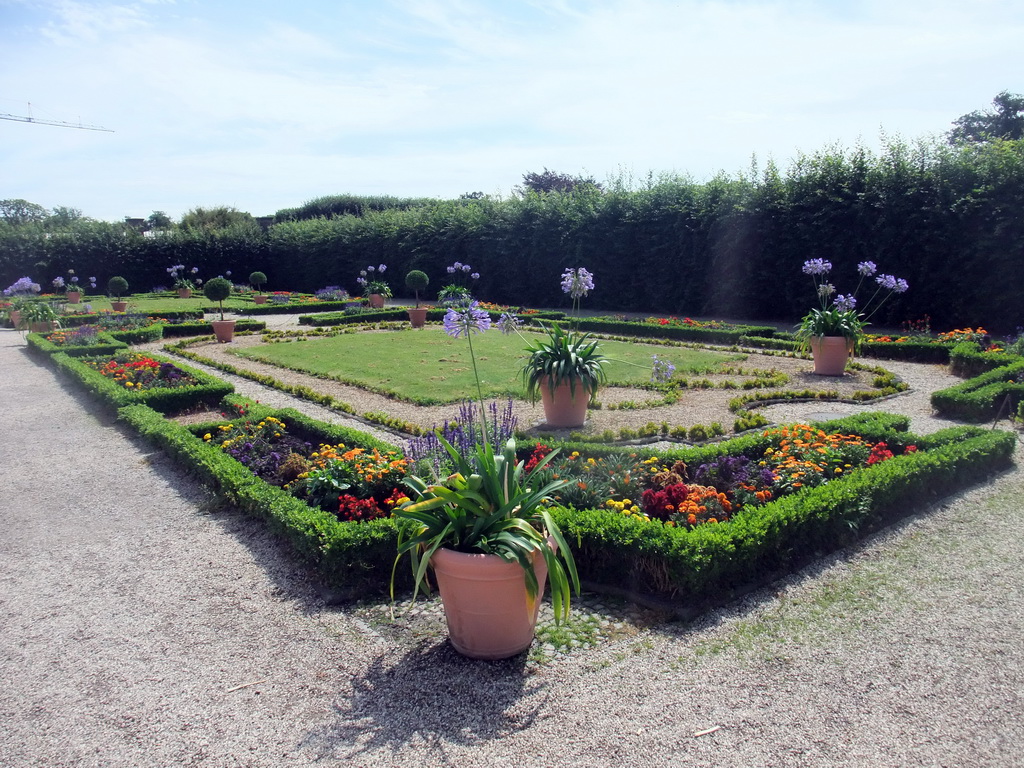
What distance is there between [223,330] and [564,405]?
11132mm

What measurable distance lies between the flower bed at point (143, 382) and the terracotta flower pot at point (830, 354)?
7.84m

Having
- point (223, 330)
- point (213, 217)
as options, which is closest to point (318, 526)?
point (223, 330)

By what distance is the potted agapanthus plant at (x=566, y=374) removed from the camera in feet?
23.0

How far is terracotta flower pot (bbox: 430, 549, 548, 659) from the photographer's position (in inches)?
121

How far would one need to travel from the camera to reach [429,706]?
2.89 m

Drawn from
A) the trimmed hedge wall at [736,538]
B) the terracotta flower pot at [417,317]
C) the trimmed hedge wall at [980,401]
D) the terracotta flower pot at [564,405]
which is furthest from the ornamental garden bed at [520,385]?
the terracotta flower pot at [417,317]

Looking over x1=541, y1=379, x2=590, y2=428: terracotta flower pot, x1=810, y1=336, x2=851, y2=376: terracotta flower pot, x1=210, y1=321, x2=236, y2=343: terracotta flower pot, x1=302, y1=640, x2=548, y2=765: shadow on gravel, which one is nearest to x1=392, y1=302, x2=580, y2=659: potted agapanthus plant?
x1=302, y1=640, x2=548, y2=765: shadow on gravel

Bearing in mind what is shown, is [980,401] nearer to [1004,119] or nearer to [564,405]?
[564,405]

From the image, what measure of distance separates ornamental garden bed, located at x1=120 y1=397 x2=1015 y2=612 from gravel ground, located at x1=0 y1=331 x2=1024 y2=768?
0.70ft

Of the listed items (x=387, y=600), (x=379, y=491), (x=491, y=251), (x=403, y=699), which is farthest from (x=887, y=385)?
(x=491, y=251)

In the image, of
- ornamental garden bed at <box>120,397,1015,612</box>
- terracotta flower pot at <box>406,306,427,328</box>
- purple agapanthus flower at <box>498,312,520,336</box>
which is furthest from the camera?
terracotta flower pot at <box>406,306,427,328</box>

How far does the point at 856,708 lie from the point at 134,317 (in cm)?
1837

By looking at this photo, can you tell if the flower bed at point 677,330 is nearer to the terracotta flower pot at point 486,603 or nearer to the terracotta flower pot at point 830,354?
the terracotta flower pot at point 830,354

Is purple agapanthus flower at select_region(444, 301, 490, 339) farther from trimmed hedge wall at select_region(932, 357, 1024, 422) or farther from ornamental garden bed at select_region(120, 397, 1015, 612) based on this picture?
trimmed hedge wall at select_region(932, 357, 1024, 422)
